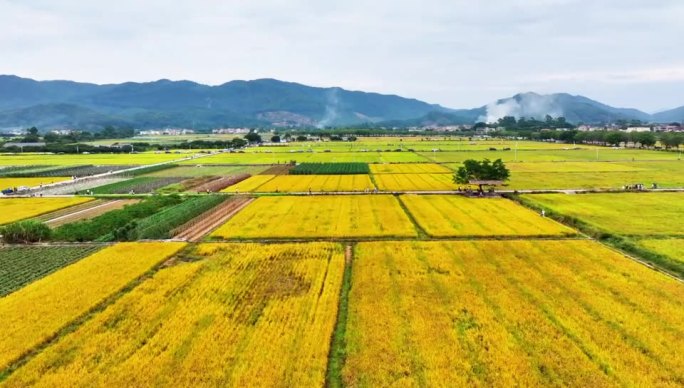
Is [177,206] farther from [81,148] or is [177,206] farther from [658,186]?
[81,148]

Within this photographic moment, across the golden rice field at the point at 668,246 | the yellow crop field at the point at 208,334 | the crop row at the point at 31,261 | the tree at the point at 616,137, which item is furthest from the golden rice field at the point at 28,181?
the tree at the point at 616,137

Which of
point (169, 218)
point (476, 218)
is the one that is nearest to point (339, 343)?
point (476, 218)

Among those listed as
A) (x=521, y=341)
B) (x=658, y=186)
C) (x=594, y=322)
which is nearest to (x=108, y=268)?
(x=521, y=341)

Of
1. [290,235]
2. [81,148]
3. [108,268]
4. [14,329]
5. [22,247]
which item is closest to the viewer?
[14,329]

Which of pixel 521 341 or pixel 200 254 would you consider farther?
pixel 200 254

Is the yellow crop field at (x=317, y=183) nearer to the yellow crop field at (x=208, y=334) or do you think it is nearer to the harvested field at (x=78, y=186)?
the harvested field at (x=78, y=186)

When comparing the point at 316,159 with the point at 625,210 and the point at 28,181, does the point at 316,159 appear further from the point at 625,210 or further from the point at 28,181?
the point at 625,210

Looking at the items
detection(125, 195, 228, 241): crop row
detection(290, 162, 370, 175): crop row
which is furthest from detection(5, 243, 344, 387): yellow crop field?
detection(290, 162, 370, 175): crop row
